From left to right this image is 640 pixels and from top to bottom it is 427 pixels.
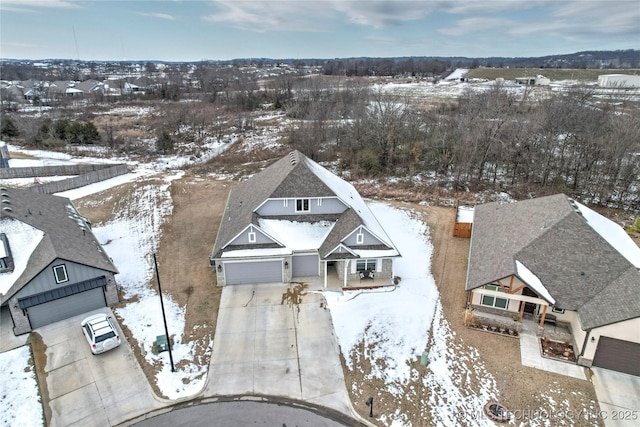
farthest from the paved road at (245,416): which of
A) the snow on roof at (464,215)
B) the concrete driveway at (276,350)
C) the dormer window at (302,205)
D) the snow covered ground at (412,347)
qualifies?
the snow on roof at (464,215)

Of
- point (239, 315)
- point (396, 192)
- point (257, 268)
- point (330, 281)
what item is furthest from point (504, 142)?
point (239, 315)

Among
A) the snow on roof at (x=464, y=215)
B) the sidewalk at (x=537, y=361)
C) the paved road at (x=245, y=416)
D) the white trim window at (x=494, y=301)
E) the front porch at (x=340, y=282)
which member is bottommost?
the paved road at (x=245, y=416)

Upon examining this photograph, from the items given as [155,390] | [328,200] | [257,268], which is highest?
[328,200]

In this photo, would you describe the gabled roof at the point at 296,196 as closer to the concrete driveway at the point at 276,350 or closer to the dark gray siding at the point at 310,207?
the dark gray siding at the point at 310,207

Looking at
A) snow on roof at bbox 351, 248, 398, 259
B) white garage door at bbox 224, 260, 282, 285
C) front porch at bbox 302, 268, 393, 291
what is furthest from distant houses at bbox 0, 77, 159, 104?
snow on roof at bbox 351, 248, 398, 259

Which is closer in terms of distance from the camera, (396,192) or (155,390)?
(155,390)

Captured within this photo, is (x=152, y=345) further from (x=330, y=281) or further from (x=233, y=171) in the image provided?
(x=233, y=171)

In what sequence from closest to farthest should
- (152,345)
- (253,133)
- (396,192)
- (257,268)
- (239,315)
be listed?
(152,345) < (239,315) < (257,268) < (396,192) < (253,133)

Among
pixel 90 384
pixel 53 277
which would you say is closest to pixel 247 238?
pixel 53 277
